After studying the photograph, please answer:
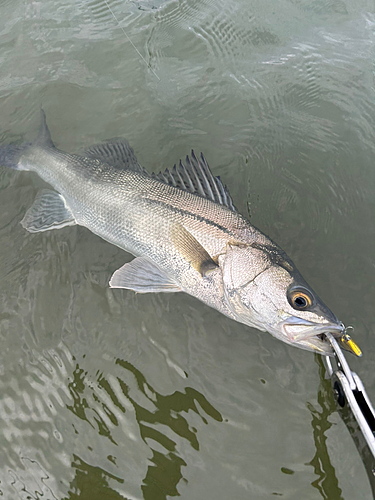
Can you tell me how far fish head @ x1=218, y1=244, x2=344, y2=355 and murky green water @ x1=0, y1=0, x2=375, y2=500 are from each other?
66 cm

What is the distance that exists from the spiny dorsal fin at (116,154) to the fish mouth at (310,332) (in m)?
2.07

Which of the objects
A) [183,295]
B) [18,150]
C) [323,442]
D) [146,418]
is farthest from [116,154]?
[323,442]

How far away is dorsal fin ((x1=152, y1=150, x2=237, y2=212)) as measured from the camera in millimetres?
3463

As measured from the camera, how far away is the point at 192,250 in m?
3.18

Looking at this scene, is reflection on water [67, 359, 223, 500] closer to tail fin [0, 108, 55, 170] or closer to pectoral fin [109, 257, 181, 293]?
pectoral fin [109, 257, 181, 293]

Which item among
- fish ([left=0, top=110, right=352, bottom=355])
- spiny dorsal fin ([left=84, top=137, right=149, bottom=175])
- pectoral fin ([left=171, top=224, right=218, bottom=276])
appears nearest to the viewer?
fish ([left=0, top=110, right=352, bottom=355])

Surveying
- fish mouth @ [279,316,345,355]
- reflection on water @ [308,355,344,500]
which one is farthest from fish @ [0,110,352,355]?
reflection on water @ [308,355,344,500]

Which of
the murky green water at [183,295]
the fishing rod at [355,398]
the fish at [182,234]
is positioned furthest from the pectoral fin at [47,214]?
Answer: the fishing rod at [355,398]

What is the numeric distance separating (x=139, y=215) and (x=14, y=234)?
1584 millimetres

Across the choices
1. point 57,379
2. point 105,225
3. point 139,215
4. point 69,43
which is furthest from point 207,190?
point 69,43

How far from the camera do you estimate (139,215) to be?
3463mm

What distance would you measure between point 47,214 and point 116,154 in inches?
35.7

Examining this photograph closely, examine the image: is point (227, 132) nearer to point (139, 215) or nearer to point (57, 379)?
point (139, 215)

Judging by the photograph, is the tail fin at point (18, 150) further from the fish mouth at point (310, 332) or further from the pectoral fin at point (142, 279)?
the fish mouth at point (310, 332)
